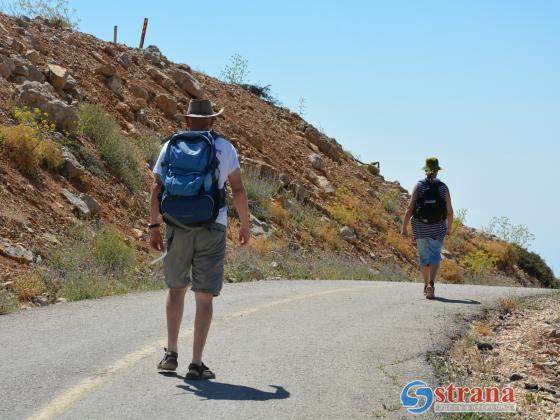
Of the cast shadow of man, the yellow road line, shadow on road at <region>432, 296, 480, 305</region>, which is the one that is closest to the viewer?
the yellow road line

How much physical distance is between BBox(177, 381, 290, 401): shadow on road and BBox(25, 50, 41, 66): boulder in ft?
58.7

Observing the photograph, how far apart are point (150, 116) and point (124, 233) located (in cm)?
1030

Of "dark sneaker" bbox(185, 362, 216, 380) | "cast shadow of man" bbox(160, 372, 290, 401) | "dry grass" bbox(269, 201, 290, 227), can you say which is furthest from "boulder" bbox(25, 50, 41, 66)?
"cast shadow of man" bbox(160, 372, 290, 401)

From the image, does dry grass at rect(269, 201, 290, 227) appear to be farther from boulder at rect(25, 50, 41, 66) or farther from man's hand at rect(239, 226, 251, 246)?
man's hand at rect(239, 226, 251, 246)

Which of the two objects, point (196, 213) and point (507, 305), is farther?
point (507, 305)

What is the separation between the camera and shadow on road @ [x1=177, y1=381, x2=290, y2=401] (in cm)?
613

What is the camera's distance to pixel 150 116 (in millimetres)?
→ 26500

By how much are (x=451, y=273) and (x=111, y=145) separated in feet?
38.5

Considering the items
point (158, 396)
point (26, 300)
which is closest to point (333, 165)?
point (26, 300)

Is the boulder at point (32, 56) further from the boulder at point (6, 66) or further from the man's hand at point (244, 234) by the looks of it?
the man's hand at point (244, 234)

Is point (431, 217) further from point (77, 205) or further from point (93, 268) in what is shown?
point (77, 205)

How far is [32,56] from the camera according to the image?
22.7 meters

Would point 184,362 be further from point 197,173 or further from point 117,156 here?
point 117,156

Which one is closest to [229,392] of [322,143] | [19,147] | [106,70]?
[19,147]
